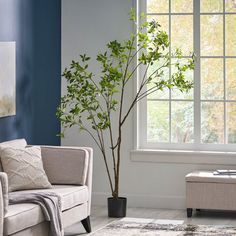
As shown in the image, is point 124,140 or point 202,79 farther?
point 124,140

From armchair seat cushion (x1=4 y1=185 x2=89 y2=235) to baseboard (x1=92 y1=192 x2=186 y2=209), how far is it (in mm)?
1426

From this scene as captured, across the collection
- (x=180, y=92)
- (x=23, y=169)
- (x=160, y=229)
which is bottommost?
(x=160, y=229)

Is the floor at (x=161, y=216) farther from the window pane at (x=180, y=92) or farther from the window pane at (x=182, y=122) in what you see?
the window pane at (x=180, y=92)

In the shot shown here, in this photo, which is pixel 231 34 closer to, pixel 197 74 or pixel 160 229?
pixel 197 74

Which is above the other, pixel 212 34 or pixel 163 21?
pixel 163 21

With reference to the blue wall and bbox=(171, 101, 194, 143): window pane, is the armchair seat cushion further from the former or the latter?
bbox=(171, 101, 194, 143): window pane

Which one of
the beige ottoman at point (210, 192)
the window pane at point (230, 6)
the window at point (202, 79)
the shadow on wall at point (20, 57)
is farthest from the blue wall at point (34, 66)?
the window pane at point (230, 6)

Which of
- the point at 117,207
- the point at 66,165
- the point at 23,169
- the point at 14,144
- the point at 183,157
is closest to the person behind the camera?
the point at 23,169

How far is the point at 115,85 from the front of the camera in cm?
743

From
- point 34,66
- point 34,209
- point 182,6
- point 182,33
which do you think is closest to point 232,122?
point 182,33

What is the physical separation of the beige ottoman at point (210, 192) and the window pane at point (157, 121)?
2.48ft

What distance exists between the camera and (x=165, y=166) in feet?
24.2

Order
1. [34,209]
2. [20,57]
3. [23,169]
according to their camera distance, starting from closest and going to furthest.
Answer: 1. [34,209]
2. [23,169]
3. [20,57]

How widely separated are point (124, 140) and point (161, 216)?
1.00 metres
